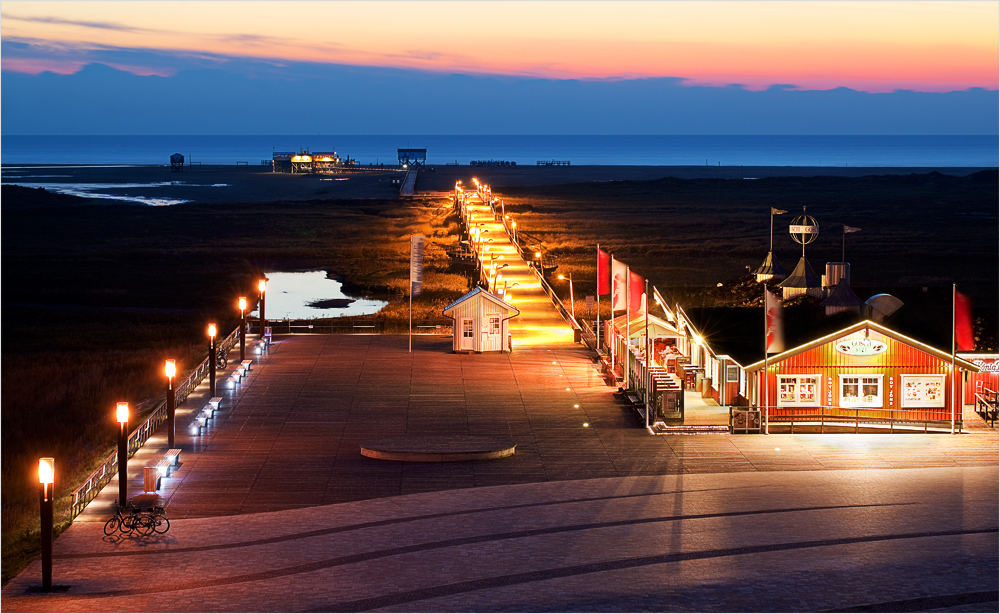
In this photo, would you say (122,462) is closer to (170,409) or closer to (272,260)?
(170,409)

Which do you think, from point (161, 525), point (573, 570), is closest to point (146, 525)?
point (161, 525)

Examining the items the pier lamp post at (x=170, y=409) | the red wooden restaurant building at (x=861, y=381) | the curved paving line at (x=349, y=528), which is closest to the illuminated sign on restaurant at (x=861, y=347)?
the red wooden restaurant building at (x=861, y=381)

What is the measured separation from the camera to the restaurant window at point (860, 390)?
112ft

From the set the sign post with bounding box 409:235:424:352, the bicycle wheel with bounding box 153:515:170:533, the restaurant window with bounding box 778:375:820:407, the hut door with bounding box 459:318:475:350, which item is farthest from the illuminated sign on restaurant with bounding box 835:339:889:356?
the bicycle wheel with bounding box 153:515:170:533

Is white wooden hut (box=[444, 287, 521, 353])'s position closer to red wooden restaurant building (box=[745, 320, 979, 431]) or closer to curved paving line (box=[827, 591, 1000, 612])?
red wooden restaurant building (box=[745, 320, 979, 431])

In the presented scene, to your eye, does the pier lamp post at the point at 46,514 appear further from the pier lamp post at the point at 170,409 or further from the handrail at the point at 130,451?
the pier lamp post at the point at 170,409

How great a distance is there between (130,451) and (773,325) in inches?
706

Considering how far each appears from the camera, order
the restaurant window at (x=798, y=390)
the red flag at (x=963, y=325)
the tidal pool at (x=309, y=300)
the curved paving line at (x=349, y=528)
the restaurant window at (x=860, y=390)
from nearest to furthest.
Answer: the curved paving line at (x=349, y=528), the restaurant window at (x=860, y=390), the restaurant window at (x=798, y=390), the red flag at (x=963, y=325), the tidal pool at (x=309, y=300)

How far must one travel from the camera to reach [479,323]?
4553 centimetres

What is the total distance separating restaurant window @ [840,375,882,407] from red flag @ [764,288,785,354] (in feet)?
8.07

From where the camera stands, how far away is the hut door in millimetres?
45469

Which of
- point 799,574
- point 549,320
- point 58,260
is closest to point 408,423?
point 799,574

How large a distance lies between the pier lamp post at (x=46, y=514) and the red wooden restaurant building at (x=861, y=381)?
21023 millimetres

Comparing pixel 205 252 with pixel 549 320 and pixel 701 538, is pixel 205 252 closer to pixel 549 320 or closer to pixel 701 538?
pixel 549 320
